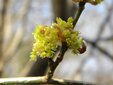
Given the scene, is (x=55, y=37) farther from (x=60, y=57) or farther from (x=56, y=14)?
(x=56, y=14)

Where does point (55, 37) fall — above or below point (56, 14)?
above

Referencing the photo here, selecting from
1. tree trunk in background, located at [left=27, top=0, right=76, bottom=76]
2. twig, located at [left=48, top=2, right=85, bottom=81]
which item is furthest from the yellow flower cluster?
tree trunk in background, located at [left=27, top=0, right=76, bottom=76]

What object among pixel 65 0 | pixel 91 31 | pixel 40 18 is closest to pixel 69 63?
pixel 91 31

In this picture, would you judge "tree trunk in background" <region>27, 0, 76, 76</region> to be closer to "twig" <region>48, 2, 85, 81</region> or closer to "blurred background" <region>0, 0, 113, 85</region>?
"blurred background" <region>0, 0, 113, 85</region>

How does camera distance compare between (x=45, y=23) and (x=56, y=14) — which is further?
(x=45, y=23)

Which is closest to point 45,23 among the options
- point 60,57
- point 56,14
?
point 56,14

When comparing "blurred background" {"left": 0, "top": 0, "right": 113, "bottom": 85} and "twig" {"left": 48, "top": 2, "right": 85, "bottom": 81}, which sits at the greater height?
"twig" {"left": 48, "top": 2, "right": 85, "bottom": 81}

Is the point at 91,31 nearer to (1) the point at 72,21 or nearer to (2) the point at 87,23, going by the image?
(2) the point at 87,23

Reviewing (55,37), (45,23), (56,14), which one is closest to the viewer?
(55,37)
